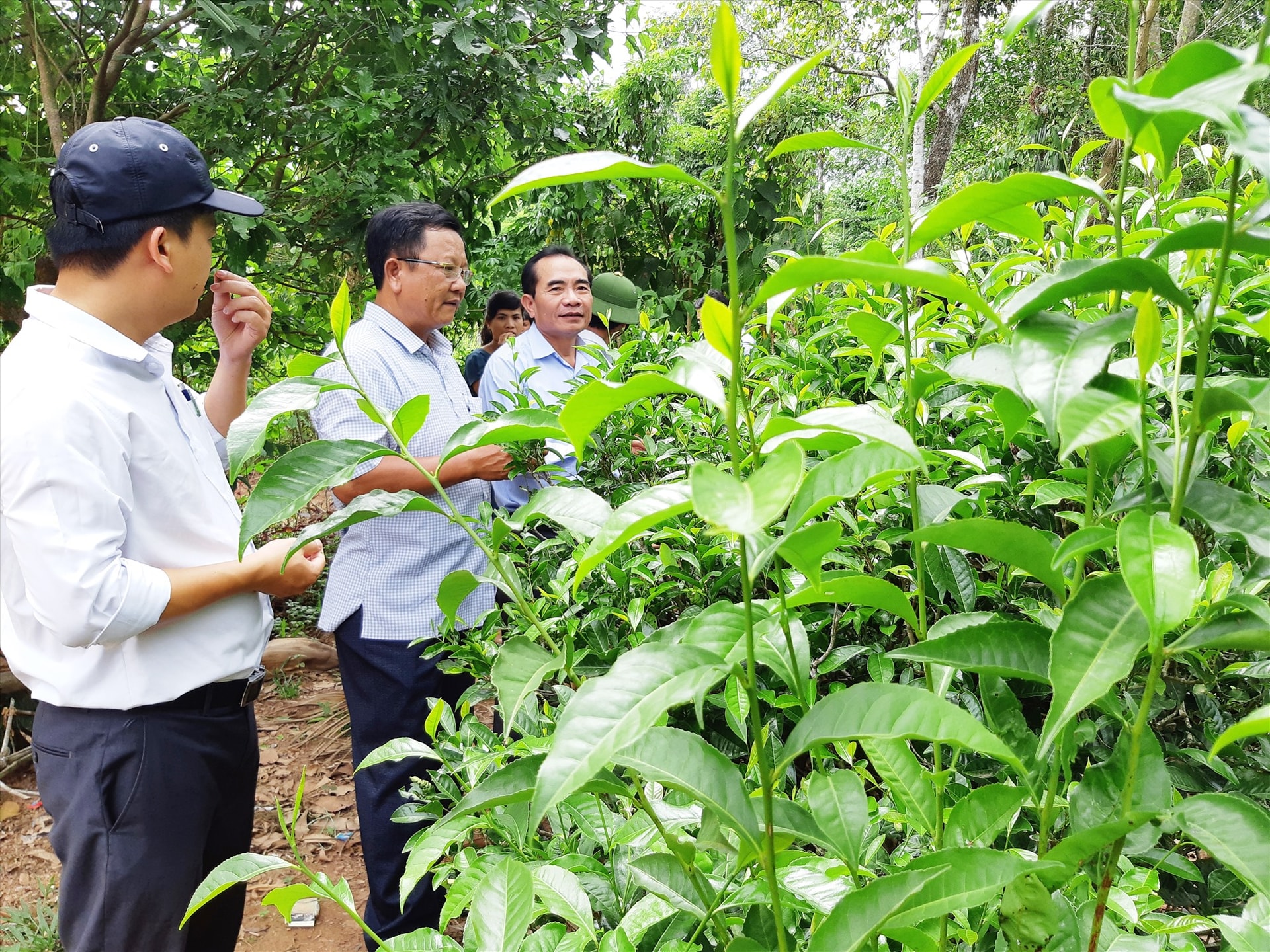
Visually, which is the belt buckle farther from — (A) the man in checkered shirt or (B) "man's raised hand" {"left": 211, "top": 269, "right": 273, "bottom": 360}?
(B) "man's raised hand" {"left": 211, "top": 269, "right": 273, "bottom": 360}

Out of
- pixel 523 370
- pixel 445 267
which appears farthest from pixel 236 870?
pixel 523 370

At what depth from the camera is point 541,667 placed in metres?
0.89

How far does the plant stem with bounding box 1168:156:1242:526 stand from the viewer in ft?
1.66

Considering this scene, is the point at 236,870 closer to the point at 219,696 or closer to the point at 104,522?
the point at 104,522

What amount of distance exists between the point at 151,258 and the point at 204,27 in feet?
6.62

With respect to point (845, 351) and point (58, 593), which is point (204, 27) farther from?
point (845, 351)

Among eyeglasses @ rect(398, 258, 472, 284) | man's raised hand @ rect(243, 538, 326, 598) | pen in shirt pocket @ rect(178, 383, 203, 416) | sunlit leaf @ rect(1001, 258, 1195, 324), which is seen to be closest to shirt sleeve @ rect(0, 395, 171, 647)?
man's raised hand @ rect(243, 538, 326, 598)

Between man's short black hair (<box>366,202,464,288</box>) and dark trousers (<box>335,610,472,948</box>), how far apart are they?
1129 mm

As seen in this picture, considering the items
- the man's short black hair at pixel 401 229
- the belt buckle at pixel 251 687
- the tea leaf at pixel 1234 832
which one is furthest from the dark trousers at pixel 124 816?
the tea leaf at pixel 1234 832

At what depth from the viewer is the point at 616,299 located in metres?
4.86

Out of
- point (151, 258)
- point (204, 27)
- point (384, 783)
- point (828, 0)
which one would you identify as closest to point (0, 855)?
point (384, 783)

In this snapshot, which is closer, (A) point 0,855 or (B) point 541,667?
(B) point 541,667

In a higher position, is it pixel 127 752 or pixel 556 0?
pixel 556 0

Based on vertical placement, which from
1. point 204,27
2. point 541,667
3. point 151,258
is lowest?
point 541,667
